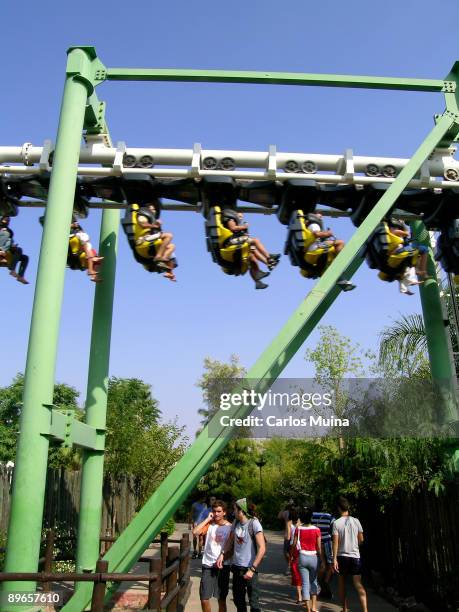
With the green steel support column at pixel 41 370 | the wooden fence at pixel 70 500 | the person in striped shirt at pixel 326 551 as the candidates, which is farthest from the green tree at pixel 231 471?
the green steel support column at pixel 41 370

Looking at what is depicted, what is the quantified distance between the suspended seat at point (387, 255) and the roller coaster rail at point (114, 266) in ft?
0.63

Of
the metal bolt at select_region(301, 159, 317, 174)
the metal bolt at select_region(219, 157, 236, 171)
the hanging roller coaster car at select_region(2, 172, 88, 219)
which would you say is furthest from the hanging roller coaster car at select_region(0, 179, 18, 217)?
the metal bolt at select_region(301, 159, 317, 174)

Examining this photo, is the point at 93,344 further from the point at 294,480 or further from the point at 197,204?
the point at 294,480

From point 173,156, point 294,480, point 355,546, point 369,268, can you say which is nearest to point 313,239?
point 369,268

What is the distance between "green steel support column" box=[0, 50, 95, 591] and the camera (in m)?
4.73

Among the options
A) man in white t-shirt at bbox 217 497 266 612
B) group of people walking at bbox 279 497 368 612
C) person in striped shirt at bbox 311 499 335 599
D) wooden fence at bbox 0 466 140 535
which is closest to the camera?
man in white t-shirt at bbox 217 497 266 612

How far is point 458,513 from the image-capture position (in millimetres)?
6375

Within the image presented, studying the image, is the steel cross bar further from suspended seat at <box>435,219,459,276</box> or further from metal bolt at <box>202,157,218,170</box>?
metal bolt at <box>202,157,218,170</box>

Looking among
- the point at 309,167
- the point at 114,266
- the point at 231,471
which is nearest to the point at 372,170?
the point at 309,167

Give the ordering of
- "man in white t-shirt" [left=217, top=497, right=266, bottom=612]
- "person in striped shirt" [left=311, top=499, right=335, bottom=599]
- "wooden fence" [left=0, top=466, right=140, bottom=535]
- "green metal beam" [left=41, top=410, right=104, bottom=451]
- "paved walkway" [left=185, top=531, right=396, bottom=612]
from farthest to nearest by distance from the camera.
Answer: "wooden fence" [left=0, top=466, right=140, bottom=535], "person in striped shirt" [left=311, top=499, right=335, bottom=599], "paved walkway" [left=185, top=531, right=396, bottom=612], "man in white t-shirt" [left=217, top=497, right=266, bottom=612], "green metal beam" [left=41, top=410, right=104, bottom=451]

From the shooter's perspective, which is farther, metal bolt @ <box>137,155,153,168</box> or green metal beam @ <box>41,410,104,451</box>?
metal bolt @ <box>137,155,153,168</box>

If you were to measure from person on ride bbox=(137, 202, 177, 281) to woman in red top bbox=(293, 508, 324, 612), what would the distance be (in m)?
3.85

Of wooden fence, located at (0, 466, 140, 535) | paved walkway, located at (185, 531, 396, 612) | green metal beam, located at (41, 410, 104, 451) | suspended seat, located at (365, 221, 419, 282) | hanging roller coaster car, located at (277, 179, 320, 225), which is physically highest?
hanging roller coaster car, located at (277, 179, 320, 225)

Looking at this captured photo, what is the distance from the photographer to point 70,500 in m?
11.2
